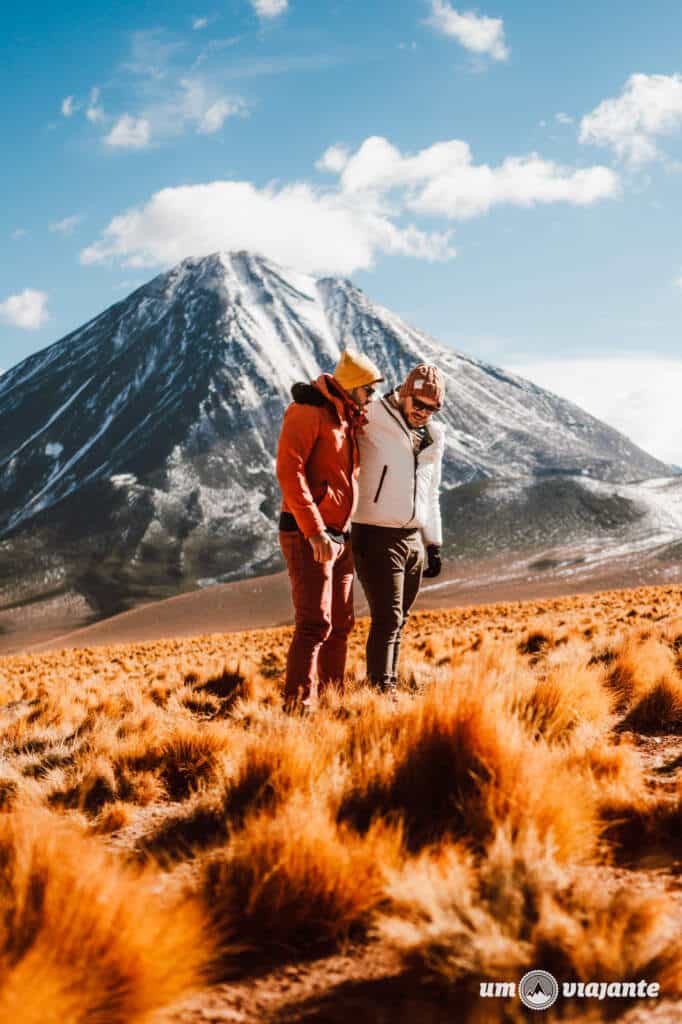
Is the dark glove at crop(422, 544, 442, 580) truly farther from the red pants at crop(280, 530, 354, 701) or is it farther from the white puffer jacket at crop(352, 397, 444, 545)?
the red pants at crop(280, 530, 354, 701)

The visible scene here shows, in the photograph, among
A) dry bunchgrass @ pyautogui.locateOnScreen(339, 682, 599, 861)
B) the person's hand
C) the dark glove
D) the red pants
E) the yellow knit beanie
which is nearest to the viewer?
dry bunchgrass @ pyautogui.locateOnScreen(339, 682, 599, 861)

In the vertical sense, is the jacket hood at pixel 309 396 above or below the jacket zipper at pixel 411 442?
above

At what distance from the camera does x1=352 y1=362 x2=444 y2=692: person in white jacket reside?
542 centimetres

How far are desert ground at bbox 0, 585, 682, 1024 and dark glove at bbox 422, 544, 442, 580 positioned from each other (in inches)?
69.1

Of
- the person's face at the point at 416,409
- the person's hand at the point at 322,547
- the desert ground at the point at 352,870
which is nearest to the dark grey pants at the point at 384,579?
the person's hand at the point at 322,547

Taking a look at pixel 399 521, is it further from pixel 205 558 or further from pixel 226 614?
pixel 205 558

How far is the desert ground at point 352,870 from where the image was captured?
1755 mm

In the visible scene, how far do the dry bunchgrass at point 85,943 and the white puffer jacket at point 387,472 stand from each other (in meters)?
3.51

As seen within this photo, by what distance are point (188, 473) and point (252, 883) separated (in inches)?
6898

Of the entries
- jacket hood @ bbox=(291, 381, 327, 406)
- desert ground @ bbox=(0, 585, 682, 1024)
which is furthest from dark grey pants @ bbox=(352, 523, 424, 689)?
desert ground @ bbox=(0, 585, 682, 1024)

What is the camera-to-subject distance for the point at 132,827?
3152 mm

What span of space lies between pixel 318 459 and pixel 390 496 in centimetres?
65

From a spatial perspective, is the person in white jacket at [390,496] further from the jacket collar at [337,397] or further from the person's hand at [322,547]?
the person's hand at [322,547]

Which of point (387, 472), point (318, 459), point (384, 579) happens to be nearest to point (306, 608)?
point (384, 579)
